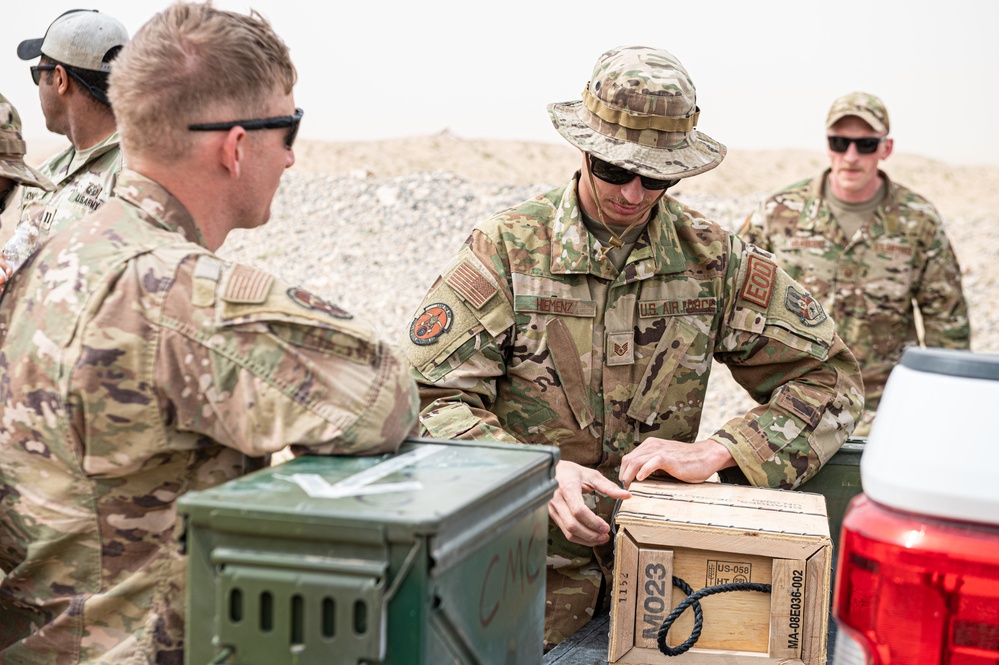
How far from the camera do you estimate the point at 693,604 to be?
235cm

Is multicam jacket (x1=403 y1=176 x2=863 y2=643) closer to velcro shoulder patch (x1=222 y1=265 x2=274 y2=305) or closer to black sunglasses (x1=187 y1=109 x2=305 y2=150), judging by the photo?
black sunglasses (x1=187 y1=109 x2=305 y2=150)

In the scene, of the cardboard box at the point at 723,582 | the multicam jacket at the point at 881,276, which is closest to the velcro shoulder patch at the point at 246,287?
the cardboard box at the point at 723,582

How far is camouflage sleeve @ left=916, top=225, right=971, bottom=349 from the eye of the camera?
630cm

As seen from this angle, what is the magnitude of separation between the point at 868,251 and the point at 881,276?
0.51ft

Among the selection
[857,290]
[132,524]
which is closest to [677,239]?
[132,524]

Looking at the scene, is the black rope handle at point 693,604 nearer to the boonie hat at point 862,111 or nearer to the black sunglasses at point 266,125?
the black sunglasses at point 266,125

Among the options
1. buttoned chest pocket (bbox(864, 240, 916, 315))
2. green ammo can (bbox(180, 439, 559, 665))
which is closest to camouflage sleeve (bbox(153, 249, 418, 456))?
green ammo can (bbox(180, 439, 559, 665))

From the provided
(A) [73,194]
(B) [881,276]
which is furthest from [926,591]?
(B) [881,276]

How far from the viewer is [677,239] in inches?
129

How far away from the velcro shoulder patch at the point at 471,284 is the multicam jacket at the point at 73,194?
68.0 inches

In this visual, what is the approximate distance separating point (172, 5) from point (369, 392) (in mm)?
825

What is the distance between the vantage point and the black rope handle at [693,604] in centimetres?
234

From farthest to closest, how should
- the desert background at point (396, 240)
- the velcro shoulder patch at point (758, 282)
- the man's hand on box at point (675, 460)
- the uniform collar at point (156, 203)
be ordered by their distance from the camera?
the desert background at point (396, 240) < the velcro shoulder patch at point (758, 282) < the man's hand on box at point (675, 460) < the uniform collar at point (156, 203)

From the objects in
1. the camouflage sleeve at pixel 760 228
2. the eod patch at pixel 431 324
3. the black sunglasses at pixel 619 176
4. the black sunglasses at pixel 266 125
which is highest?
the black sunglasses at pixel 266 125
